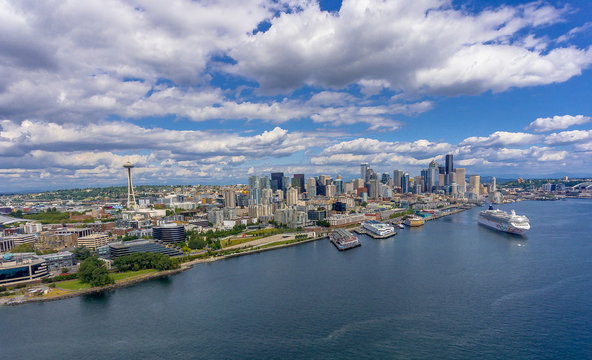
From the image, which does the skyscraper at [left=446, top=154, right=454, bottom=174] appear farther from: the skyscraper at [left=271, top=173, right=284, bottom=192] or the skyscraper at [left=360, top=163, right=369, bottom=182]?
the skyscraper at [left=271, top=173, right=284, bottom=192]

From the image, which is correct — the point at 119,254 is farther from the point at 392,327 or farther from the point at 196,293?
the point at 392,327

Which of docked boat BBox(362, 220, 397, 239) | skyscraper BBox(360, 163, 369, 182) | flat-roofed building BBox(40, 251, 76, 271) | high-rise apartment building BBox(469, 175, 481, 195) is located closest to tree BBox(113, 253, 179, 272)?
flat-roofed building BBox(40, 251, 76, 271)

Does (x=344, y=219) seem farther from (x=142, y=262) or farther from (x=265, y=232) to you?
(x=142, y=262)

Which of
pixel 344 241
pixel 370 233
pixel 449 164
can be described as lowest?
pixel 370 233

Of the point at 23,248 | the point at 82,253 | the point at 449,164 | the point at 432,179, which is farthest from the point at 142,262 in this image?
the point at 449,164

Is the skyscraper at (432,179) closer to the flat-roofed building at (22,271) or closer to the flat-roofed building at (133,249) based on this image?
the flat-roofed building at (133,249)

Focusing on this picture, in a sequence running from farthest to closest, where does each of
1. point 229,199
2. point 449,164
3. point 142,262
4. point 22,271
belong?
point 449,164
point 229,199
point 142,262
point 22,271
